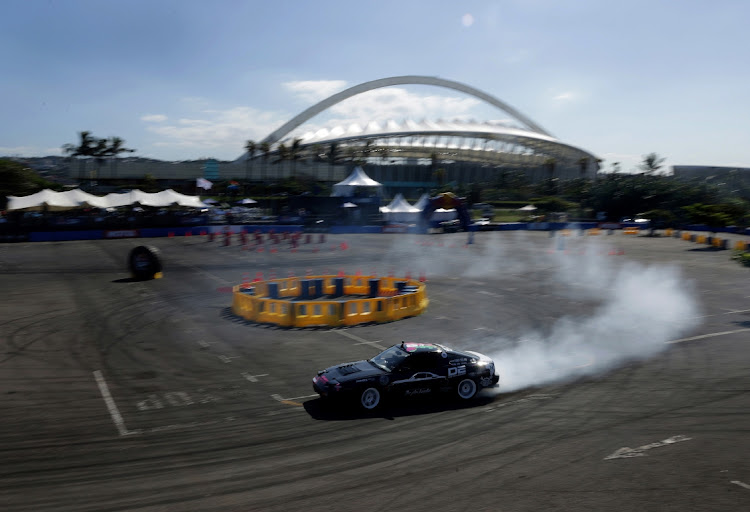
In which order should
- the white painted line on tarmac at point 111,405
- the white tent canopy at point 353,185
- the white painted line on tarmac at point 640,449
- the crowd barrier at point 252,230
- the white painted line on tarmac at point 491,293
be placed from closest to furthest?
1. the white painted line on tarmac at point 640,449
2. the white painted line on tarmac at point 111,405
3. the white painted line on tarmac at point 491,293
4. the crowd barrier at point 252,230
5. the white tent canopy at point 353,185

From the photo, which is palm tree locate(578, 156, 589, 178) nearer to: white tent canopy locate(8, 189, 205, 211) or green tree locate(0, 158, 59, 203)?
white tent canopy locate(8, 189, 205, 211)

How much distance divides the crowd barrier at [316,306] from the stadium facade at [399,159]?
299 feet

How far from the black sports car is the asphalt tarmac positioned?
1.35ft

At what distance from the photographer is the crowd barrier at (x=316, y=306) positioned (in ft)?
65.7

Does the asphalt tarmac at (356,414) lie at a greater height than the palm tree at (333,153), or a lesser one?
lesser

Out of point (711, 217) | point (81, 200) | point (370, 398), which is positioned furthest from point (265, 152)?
point (370, 398)

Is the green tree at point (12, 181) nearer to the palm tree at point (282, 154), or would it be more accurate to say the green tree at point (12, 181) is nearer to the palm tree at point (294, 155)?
the palm tree at point (294, 155)

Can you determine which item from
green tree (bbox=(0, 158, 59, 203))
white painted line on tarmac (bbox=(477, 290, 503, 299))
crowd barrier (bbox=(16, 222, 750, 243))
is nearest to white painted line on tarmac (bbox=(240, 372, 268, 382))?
white painted line on tarmac (bbox=(477, 290, 503, 299))

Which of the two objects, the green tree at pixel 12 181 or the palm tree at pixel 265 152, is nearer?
the green tree at pixel 12 181

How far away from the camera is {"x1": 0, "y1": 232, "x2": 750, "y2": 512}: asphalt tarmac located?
28.2 ft

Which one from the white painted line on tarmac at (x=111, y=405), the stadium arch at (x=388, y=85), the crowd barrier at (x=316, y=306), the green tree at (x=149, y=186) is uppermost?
the stadium arch at (x=388, y=85)

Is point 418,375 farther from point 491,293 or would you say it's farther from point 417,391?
point 491,293

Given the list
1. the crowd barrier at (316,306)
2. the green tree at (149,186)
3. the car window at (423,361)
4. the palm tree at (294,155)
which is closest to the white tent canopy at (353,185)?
the green tree at (149,186)

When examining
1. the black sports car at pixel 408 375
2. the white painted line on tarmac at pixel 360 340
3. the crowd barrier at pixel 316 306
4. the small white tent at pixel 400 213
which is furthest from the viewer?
the small white tent at pixel 400 213
